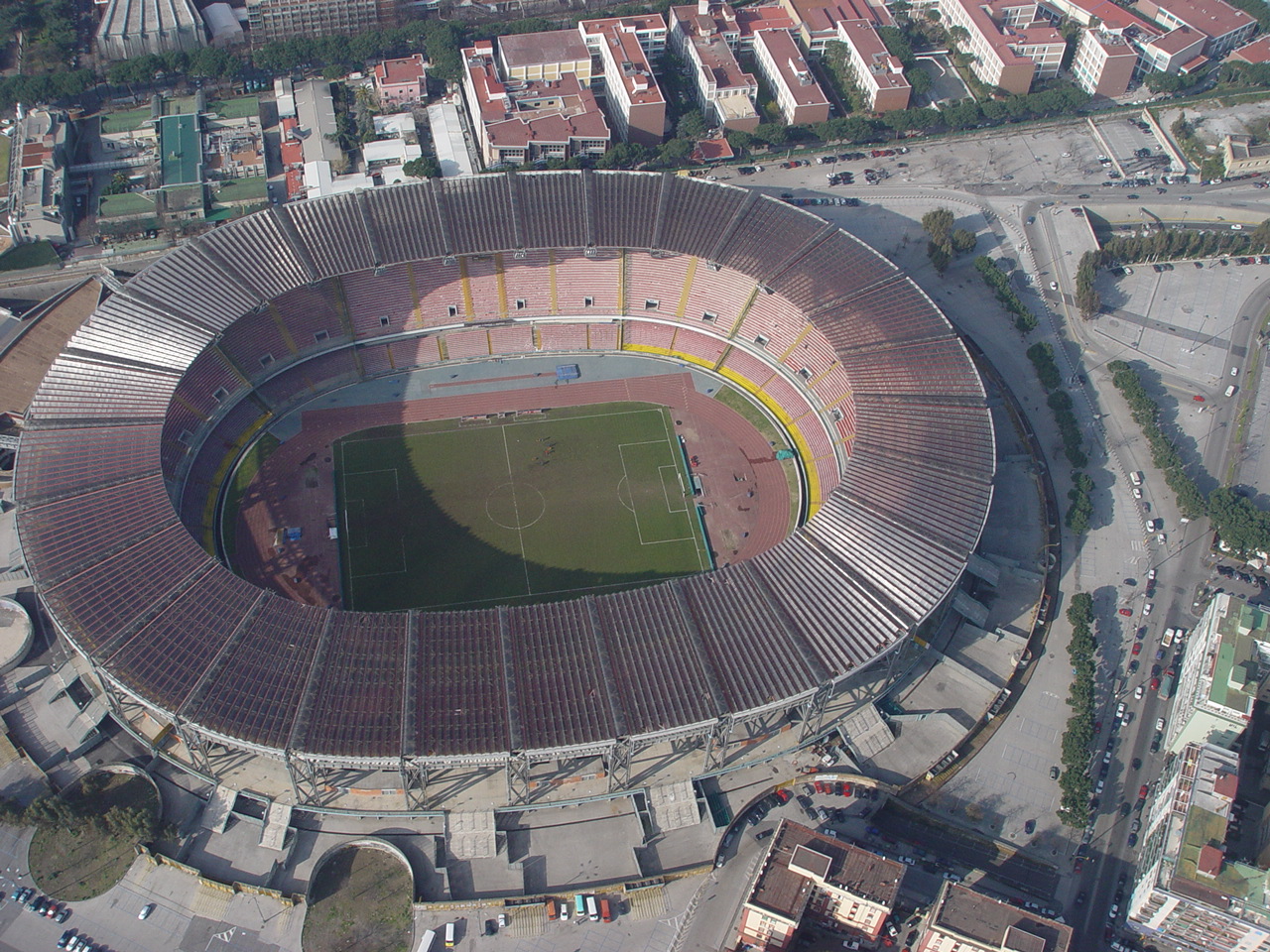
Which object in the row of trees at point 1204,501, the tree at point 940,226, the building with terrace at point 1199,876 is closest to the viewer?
the building with terrace at point 1199,876

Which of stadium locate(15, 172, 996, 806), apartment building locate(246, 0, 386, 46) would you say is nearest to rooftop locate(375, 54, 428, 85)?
apartment building locate(246, 0, 386, 46)

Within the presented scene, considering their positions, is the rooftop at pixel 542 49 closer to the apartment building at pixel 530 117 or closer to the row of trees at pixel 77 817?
the apartment building at pixel 530 117

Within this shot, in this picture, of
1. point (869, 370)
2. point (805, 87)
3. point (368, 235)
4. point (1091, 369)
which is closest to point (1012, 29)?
point (805, 87)

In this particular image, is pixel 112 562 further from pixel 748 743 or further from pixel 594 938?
pixel 748 743

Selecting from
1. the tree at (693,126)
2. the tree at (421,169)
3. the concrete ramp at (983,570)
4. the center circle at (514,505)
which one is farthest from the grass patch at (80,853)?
the tree at (693,126)

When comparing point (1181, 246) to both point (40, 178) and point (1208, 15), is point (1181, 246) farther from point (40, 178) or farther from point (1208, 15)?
point (40, 178)

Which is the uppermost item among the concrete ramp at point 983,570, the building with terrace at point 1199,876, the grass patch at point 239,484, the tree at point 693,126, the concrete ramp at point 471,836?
the tree at point 693,126
